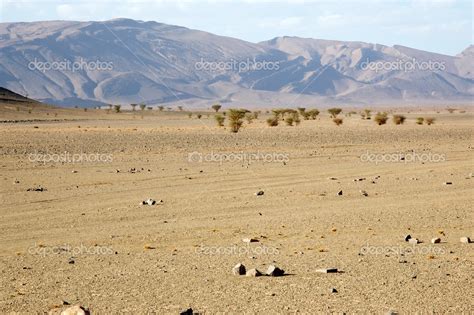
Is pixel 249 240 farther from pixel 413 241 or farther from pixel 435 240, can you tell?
pixel 435 240

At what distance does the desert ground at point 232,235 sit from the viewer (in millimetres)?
7250

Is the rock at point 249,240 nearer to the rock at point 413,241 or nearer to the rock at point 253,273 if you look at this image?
the rock at point 253,273

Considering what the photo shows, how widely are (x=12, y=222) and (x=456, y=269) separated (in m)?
7.20

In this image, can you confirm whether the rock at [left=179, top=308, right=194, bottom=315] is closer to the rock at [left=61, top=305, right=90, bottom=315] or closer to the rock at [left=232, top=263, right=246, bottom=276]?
the rock at [left=61, top=305, right=90, bottom=315]

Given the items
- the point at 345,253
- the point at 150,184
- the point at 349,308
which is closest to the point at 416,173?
the point at 150,184

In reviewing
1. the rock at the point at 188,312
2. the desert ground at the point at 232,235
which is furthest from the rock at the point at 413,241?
the rock at the point at 188,312

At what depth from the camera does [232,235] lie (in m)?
10.7

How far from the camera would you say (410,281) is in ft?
25.7

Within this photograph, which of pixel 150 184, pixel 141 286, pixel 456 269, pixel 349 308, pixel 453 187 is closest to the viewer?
pixel 349 308

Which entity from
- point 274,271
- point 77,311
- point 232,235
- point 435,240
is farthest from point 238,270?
point 435,240

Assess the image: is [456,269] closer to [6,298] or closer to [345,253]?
[345,253]

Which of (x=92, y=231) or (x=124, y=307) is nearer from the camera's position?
(x=124, y=307)

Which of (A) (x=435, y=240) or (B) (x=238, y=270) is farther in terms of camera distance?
(A) (x=435, y=240)

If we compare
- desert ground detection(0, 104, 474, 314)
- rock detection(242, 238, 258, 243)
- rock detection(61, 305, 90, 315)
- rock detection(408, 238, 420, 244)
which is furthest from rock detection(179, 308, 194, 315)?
rock detection(408, 238, 420, 244)
